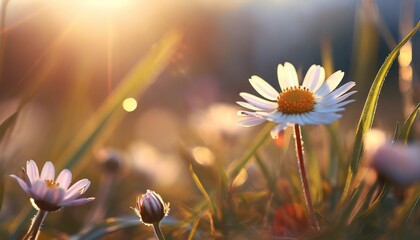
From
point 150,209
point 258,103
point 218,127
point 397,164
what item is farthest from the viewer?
point 218,127

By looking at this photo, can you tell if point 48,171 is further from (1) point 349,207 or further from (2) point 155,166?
(2) point 155,166

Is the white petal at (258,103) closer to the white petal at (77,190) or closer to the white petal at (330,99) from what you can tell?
the white petal at (330,99)

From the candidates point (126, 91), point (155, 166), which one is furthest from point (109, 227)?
point (155, 166)

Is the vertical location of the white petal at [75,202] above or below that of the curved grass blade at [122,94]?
below

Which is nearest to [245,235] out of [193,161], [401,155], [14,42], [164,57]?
[401,155]

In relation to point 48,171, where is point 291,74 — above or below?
above

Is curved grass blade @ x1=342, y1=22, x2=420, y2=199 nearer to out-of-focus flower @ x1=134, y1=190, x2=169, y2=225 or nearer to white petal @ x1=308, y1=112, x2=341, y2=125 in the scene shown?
white petal @ x1=308, y1=112, x2=341, y2=125

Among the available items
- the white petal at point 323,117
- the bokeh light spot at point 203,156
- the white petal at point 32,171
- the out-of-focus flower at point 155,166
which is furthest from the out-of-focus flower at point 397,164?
the out-of-focus flower at point 155,166

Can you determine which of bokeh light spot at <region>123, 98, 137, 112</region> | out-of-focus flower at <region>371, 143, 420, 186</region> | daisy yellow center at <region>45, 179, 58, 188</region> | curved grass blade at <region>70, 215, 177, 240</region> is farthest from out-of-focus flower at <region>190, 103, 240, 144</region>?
out-of-focus flower at <region>371, 143, 420, 186</region>
